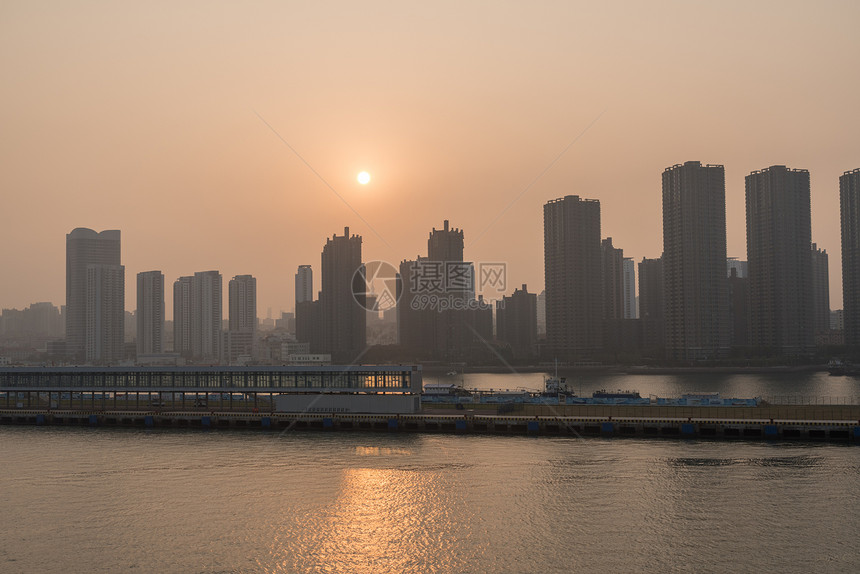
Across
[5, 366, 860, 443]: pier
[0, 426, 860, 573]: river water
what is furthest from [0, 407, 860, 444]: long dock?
[0, 426, 860, 573]: river water

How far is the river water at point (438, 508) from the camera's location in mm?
40375

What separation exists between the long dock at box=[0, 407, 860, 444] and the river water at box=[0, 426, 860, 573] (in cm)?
380

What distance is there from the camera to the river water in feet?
132

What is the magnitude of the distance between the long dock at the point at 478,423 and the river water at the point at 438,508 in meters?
3.80

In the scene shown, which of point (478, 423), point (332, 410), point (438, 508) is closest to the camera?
point (438, 508)

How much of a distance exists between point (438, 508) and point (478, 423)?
1327 inches

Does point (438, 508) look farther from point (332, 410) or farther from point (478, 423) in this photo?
point (332, 410)

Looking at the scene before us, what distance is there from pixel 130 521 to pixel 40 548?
18.3 ft

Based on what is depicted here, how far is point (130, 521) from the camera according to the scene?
4744cm

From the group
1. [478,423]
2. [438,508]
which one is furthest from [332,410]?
[438,508]

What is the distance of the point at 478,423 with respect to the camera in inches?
3246

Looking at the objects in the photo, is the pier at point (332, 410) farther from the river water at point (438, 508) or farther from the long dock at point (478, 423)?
the river water at point (438, 508)

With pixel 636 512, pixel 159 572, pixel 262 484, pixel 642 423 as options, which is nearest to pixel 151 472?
pixel 262 484

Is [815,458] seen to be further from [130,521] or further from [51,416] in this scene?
[51,416]
